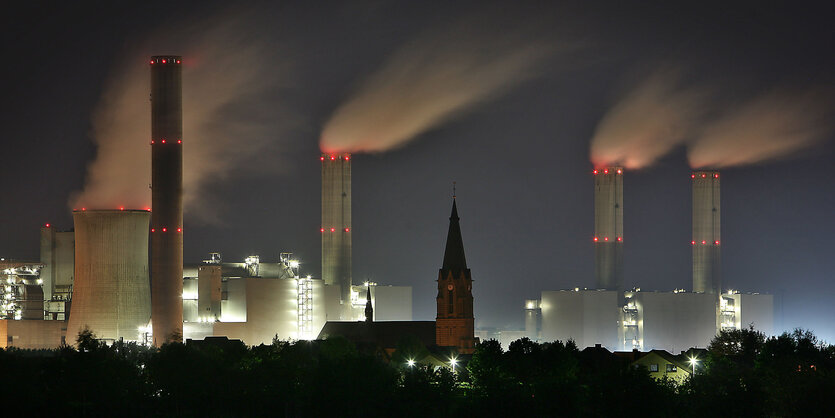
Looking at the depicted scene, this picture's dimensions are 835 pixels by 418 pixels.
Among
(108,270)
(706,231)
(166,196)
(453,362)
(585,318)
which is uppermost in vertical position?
(166,196)

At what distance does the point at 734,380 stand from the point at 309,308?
51.7 metres

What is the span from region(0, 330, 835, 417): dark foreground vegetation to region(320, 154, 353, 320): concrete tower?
39580 mm

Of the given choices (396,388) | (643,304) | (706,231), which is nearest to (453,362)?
(396,388)

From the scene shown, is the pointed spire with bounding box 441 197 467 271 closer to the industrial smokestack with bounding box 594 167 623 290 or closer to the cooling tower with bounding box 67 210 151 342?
the cooling tower with bounding box 67 210 151 342

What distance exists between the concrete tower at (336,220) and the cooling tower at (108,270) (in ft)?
68.0

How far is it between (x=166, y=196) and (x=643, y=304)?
39.6 meters

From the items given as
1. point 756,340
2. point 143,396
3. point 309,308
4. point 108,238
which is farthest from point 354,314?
point 143,396

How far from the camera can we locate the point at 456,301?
10431 centimetres

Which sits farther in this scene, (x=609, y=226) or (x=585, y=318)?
(x=609, y=226)

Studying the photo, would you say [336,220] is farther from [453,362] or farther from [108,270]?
[453,362]

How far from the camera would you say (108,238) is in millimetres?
103625

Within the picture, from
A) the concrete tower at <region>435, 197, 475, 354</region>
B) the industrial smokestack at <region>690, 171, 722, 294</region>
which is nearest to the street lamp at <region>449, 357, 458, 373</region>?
the concrete tower at <region>435, 197, 475, 354</region>

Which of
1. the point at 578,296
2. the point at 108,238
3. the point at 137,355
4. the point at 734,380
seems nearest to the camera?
the point at 734,380

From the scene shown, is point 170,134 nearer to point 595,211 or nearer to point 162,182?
point 162,182
